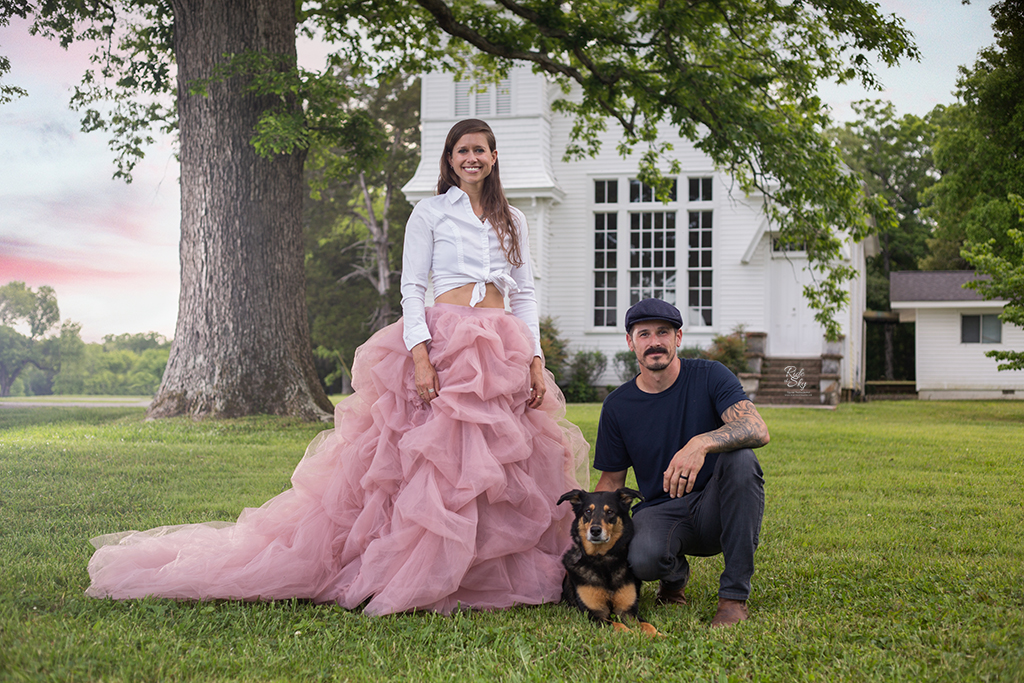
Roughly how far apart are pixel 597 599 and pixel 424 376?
1085 millimetres

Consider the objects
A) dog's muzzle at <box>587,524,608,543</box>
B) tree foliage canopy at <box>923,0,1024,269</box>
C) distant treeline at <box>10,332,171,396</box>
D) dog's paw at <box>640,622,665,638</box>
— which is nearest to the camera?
dog's paw at <box>640,622,665,638</box>

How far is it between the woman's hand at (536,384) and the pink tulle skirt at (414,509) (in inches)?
1.9

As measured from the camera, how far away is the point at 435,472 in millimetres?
3035

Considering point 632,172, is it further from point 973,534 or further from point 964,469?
point 973,534

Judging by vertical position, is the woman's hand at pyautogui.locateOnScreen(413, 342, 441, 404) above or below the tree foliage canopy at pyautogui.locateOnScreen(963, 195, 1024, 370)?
below

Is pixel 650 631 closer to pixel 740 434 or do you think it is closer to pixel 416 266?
pixel 740 434

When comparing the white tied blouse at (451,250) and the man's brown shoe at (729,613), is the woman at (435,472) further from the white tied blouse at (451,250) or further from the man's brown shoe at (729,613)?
the man's brown shoe at (729,613)

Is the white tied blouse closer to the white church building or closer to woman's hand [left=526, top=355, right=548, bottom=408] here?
woman's hand [left=526, top=355, right=548, bottom=408]

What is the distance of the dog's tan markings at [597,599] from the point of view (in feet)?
9.34

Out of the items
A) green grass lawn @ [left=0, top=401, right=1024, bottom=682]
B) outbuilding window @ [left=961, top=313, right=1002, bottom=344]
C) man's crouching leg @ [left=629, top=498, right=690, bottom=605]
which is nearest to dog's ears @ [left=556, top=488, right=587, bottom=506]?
man's crouching leg @ [left=629, top=498, right=690, bottom=605]

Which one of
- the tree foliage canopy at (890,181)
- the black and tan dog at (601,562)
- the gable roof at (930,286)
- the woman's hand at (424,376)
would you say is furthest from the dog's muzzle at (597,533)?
the tree foliage canopy at (890,181)

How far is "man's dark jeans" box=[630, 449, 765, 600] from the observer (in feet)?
9.45

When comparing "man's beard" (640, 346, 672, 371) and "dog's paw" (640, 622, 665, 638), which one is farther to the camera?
"man's beard" (640, 346, 672, 371)

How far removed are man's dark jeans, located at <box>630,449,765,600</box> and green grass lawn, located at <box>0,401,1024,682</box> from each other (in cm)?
17
